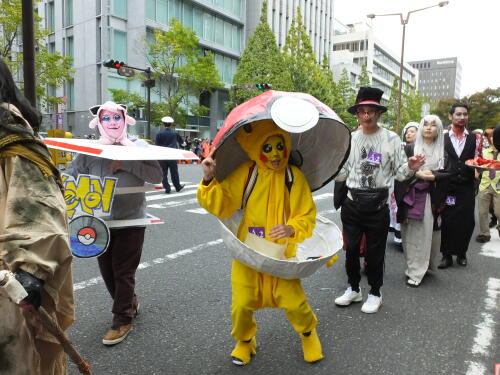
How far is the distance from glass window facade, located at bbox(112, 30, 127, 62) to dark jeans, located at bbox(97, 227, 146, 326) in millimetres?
31944

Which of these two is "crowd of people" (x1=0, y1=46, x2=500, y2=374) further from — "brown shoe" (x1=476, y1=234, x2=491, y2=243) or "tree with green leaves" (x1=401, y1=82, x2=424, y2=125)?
"tree with green leaves" (x1=401, y1=82, x2=424, y2=125)

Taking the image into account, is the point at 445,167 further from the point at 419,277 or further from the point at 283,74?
the point at 283,74

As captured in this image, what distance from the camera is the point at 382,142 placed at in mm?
3822

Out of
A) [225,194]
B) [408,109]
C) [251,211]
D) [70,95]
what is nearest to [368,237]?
[251,211]

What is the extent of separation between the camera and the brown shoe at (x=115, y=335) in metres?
3.05

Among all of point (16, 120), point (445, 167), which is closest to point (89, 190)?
point (16, 120)

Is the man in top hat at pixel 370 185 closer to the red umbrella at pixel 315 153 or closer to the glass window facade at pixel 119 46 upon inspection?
the red umbrella at pixel 315 153

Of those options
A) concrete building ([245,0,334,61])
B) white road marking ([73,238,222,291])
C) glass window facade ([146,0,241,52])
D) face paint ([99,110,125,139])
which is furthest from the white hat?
concrete building ([245,0,334,61])

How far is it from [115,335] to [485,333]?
2.95m

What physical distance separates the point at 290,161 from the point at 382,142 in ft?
4.31

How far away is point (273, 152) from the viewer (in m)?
2.65

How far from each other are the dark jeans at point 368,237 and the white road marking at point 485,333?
0.90 meters

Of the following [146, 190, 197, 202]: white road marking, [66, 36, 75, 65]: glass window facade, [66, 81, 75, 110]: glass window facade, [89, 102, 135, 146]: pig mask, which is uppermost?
[66, 36, 75, 65]: glass window facade

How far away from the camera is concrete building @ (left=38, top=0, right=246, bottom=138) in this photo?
31609 mm
